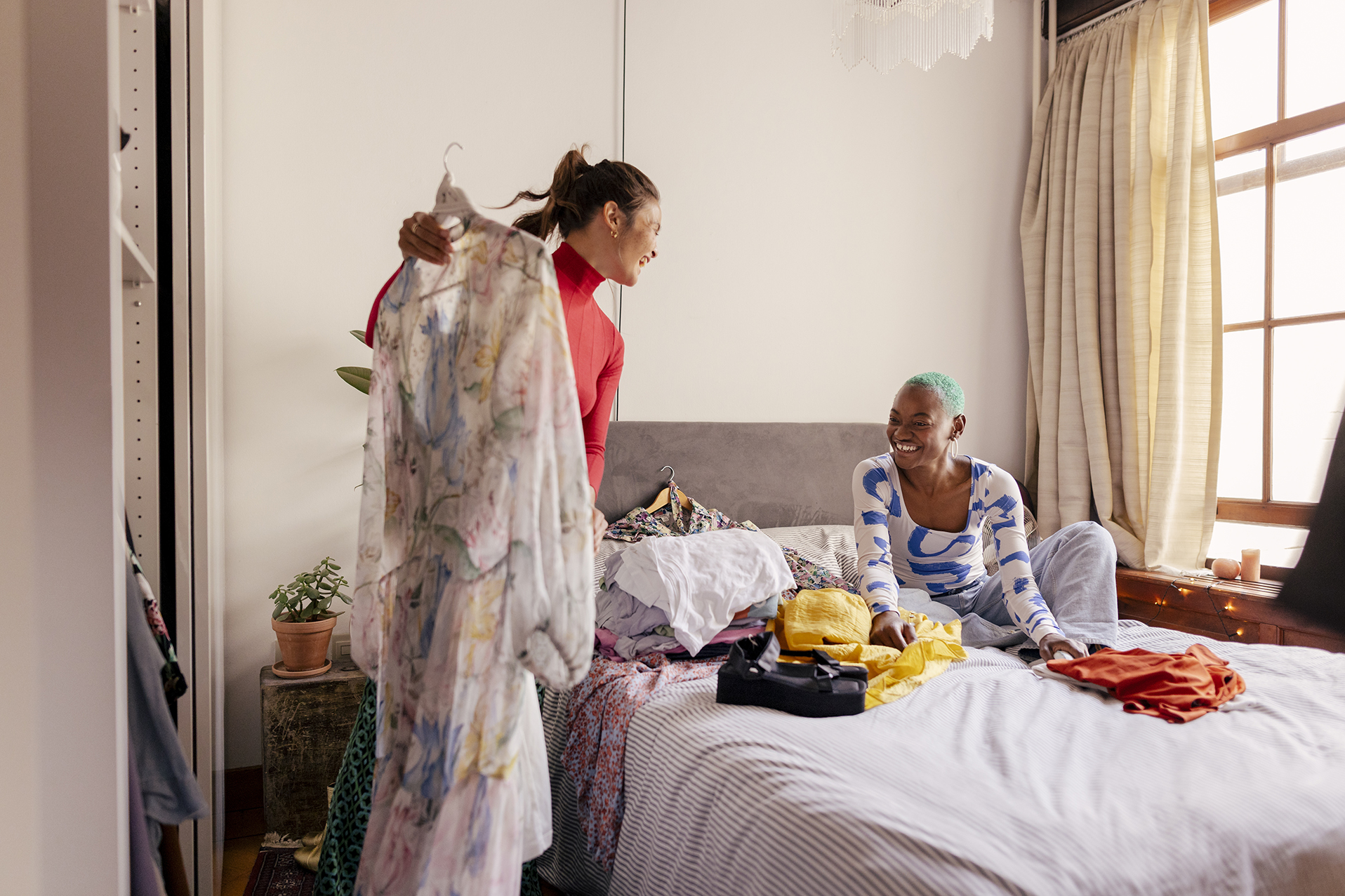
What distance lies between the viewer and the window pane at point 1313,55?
2844 mm

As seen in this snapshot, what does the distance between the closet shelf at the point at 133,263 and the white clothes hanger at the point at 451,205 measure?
0.56m

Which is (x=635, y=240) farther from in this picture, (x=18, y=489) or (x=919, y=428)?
(x=18, y=489)

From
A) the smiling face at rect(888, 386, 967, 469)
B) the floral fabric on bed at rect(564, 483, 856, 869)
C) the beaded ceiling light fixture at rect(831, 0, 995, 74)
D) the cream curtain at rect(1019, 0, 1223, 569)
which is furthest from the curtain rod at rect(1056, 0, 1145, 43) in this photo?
the floral fabric on bed at rect(564, 483, 856, 869)

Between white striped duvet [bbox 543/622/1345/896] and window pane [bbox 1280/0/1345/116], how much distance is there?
2.40 meters

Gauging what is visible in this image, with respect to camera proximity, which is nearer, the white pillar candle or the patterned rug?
the patterned rug

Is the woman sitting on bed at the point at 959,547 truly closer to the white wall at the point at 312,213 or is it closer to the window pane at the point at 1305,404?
the window pane at the point at 1305,404

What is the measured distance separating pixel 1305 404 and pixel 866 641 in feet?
7.45

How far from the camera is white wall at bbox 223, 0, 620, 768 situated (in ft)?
7.58

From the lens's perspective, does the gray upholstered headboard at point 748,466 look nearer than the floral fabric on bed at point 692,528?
No

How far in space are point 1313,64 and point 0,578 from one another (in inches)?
157

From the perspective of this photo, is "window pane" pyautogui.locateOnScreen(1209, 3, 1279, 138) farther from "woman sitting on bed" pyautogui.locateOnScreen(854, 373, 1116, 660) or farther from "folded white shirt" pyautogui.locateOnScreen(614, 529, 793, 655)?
"folded white shirt" pyautogui.locateOnScreen(614, 529, 793, 655)

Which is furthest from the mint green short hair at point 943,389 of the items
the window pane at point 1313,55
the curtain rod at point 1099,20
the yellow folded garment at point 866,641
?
the curtain rod at point 1099,20

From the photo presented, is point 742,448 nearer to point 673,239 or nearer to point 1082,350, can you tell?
point 673,239

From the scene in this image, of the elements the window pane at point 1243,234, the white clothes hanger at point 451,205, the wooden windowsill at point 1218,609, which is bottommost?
the wooden windowsill at point 1218,609
